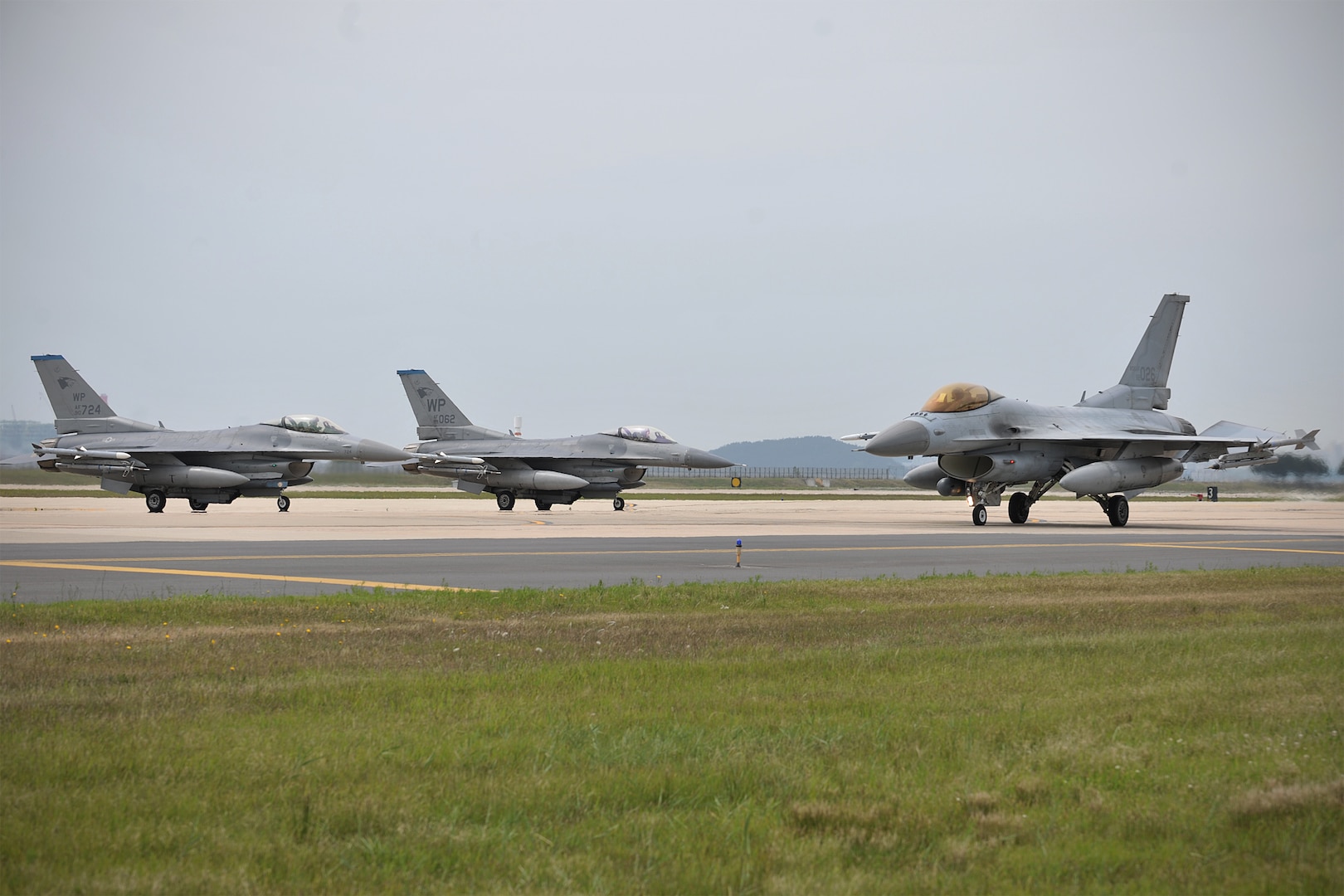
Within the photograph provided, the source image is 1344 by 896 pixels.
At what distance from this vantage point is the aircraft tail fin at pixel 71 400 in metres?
41.2

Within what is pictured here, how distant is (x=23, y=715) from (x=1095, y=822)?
5.20 metres

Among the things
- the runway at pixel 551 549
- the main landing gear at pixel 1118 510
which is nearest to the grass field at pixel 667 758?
the runway at pixel 551 549

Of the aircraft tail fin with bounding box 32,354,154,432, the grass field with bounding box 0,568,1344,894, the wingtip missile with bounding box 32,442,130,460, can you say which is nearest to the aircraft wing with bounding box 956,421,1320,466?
the grass field with bounding box 0,568,1344,894

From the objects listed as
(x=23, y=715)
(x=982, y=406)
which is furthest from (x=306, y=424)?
(x=23, y=715)

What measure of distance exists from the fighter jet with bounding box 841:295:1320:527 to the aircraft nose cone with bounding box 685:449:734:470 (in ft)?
35.7

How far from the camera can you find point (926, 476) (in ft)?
105

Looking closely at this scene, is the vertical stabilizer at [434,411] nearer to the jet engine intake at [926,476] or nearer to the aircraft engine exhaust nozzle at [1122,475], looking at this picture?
the jet engine intake at [926,476]

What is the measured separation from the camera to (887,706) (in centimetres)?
629

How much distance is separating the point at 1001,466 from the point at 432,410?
23261mm

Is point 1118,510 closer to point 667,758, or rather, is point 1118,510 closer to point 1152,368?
point 1152,368

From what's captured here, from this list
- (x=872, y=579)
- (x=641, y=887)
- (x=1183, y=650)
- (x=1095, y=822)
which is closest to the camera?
(x=641, y=887)

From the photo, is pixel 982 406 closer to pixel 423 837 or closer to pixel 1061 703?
pixel 1061 703

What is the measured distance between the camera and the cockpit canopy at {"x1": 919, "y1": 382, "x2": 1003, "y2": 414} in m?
29.3

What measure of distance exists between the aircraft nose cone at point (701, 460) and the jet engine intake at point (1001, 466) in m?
13.1
